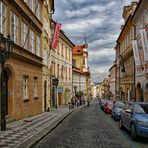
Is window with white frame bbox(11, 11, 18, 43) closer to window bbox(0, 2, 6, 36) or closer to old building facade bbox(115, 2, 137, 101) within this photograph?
window bbox(0, 2, 6, 36)

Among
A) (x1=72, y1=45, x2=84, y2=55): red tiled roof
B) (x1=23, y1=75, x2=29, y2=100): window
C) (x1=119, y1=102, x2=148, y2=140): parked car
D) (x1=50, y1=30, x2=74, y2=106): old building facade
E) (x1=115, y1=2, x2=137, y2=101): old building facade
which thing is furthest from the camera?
(x1=72, y1=45, x2=84, y2=55): red tiled roof

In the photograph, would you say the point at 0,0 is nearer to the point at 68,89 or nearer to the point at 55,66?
the point at 55,66

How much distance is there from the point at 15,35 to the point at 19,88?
3.37 meters

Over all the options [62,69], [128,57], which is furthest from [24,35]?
[62,69]

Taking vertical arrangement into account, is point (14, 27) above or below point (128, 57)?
below

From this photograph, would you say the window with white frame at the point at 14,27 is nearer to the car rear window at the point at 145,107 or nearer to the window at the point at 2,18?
the window at the point at 2,18

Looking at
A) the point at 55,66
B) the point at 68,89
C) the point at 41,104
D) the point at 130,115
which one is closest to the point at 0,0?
the point at 130,115

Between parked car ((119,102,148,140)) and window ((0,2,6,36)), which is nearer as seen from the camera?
parked car ((119,102,148,140))

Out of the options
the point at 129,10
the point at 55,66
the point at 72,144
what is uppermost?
the point at 129,10

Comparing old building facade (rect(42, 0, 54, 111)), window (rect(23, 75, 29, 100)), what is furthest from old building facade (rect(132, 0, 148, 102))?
window (rect(23, 75, 29, 100))

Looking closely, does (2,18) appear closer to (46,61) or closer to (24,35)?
(24,35)

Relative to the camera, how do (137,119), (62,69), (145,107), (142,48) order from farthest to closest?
(62,69) → (142,48) → (145,107) → (137,119)

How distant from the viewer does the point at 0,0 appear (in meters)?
17.7

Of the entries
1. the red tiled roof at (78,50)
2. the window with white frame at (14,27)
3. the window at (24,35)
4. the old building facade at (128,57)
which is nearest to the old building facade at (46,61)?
the window at (24,35)
